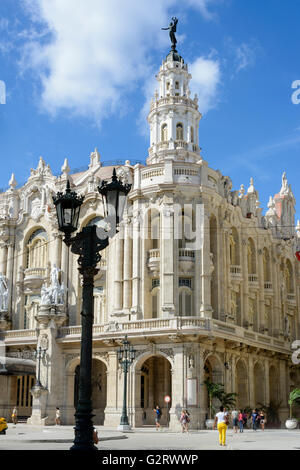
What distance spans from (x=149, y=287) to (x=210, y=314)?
15.1 ft

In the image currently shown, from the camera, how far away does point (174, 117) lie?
174ft

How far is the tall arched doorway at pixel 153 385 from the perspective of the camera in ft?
143

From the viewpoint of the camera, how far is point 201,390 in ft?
131

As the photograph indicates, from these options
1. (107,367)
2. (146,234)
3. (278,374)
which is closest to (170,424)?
(107,367)

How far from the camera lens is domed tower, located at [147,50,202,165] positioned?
52.3 meters

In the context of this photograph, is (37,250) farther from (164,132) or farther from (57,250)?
(164,132)

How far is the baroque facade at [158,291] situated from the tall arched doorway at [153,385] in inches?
2.9

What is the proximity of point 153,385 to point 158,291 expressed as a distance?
20.7 ft

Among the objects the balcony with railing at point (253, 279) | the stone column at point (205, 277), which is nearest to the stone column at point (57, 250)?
the stone column at point (205, 277)

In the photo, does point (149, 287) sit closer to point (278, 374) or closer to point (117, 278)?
point (117, 278)

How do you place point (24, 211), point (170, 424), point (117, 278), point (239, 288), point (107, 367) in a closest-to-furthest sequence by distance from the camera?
1. point (170, 424)
2. point (107, 367)
3. point (117, 278)
4. point (239, 288)
5. point (24, 211)

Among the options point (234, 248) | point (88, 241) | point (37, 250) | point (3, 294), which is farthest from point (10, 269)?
point (88, 241)

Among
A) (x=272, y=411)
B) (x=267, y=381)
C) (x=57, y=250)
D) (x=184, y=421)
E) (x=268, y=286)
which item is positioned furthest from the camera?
(x=268, y=286)

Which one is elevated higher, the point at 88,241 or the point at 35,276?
the point at 35,276
